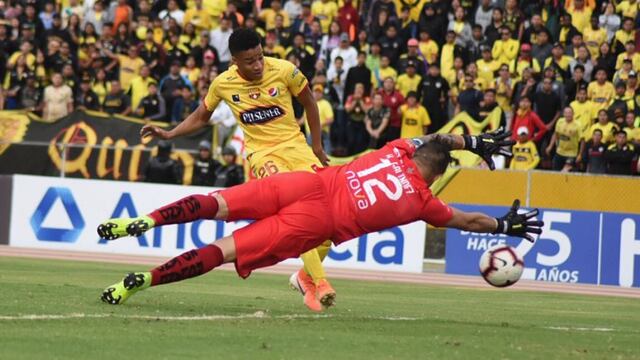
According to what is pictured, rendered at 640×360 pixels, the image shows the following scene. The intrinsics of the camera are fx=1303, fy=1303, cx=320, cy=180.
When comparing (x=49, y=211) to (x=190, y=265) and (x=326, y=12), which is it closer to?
(x=326, y=12)

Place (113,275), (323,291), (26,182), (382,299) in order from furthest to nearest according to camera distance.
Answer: (26,182) < (113,275) < (382,299) < (323,291)

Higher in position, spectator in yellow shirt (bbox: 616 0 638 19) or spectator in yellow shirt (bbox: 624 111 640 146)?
spectator in yellow shirt (bbox: 616 0 638 19)

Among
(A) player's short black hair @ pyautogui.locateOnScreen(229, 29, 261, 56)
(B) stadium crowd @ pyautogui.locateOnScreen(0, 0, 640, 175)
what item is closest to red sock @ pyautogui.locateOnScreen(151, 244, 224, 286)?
(A) player's short black hair @ pyautogui.locateOnScreen(229, 29, 261, 56)

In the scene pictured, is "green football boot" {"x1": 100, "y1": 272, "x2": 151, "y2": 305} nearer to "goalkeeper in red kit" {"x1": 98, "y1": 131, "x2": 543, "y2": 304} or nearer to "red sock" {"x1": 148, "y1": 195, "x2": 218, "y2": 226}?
"goalkeeper in red kit" {"x1": 98, "y1": 131, "x2": 543, "y2": 304}

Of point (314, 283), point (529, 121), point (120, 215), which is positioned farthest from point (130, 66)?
point (314, 283)

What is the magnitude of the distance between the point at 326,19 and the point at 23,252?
1078 cm

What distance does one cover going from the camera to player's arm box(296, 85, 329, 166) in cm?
1365

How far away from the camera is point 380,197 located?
37.9 ft

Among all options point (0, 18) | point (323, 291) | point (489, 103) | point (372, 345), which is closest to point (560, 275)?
point (489, 103)

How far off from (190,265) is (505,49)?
18.5 m

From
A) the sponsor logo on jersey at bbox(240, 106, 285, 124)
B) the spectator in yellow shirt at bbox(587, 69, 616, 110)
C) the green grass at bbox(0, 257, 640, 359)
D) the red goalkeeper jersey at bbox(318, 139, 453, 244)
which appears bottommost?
the green grass at bbox(0, 257, 640, 359)

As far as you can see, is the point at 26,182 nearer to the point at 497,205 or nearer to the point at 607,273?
the point at 497,205

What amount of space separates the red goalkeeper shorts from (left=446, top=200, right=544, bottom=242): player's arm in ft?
3.89

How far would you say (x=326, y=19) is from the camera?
3152 centimetres
